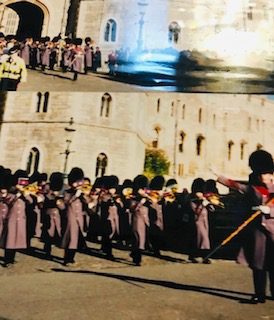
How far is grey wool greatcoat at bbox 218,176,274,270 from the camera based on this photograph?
7.51ft

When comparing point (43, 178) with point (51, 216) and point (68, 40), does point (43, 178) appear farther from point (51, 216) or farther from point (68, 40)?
point (68, 40)

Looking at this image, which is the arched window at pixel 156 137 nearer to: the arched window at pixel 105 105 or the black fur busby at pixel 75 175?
the arched window at pixel 105 105

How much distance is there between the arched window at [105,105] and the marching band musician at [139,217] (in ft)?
2.77

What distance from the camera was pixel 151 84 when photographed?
4234mm

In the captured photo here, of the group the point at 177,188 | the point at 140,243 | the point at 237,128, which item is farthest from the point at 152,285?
the point at 237,128

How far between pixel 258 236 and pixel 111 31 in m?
3.21

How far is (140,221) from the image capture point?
12.4 feet

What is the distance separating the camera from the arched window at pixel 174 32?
432 cm

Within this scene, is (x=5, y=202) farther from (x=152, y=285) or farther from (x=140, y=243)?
(x=152, y=285)

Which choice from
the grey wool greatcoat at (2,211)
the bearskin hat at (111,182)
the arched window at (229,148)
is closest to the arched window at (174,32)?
the arched window at (229,148)

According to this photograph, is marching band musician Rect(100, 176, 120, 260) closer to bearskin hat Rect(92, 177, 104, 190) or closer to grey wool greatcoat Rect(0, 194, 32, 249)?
bearskin hat Rect(92, 177, 104, 190)

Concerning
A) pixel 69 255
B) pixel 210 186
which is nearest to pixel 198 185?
pixel 210 186

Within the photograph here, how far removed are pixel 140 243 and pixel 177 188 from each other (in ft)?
2.35

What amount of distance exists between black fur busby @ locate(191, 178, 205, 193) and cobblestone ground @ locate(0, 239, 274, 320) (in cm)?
77
